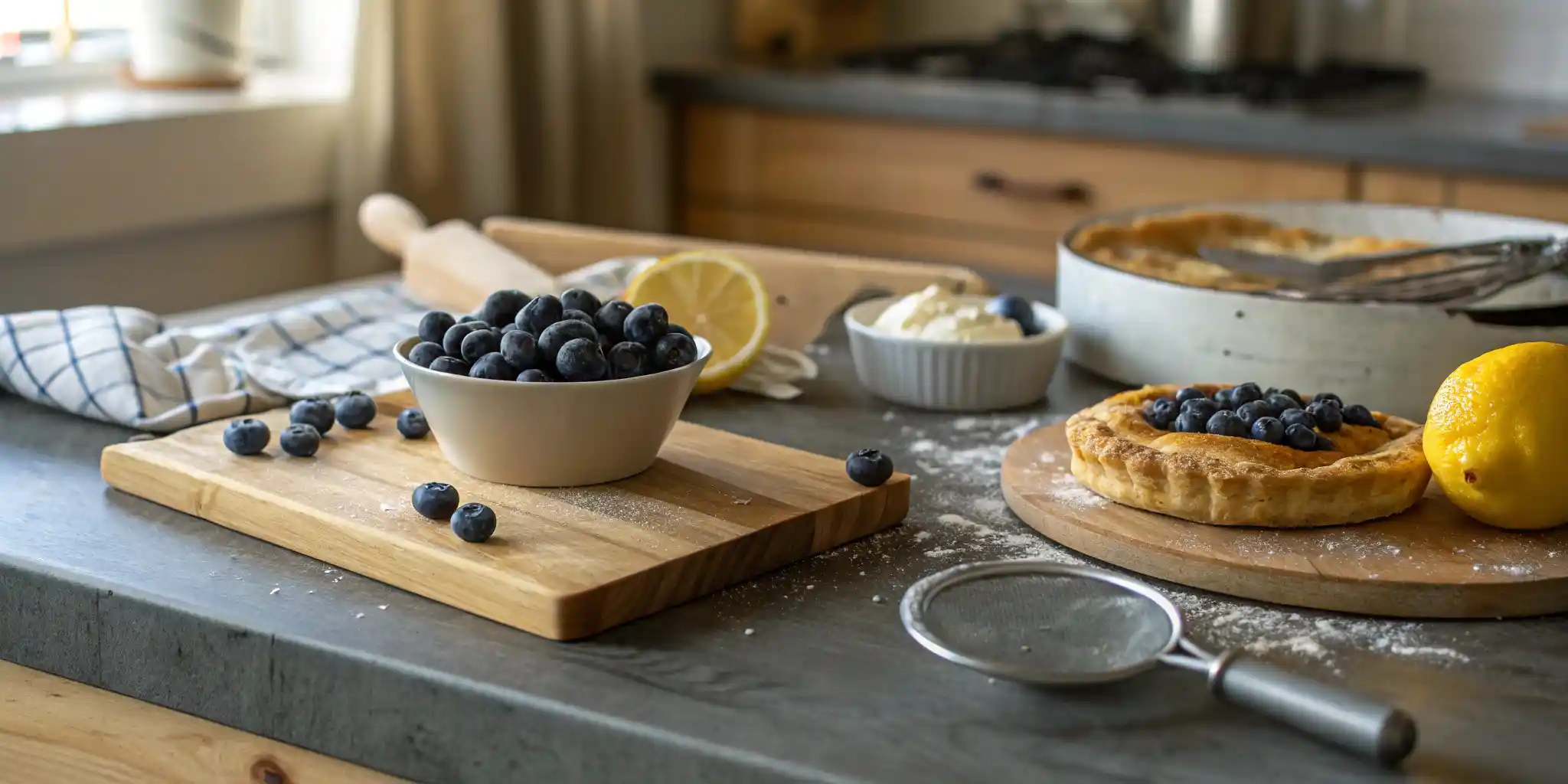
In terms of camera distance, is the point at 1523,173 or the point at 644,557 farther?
the point at 1523,173

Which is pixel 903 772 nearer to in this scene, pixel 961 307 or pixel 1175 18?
pixel 961 307

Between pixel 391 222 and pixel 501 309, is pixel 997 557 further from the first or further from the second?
pixel 391 222

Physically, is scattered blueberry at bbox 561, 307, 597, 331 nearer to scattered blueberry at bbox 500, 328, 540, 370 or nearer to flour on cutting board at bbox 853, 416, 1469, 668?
scattered blueberry at bbox 500, 328, 540, 370

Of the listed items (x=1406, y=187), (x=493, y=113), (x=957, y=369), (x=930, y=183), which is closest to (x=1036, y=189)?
(x=930, y=183)

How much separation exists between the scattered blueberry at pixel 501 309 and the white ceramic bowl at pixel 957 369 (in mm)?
361

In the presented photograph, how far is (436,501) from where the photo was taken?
0.94m

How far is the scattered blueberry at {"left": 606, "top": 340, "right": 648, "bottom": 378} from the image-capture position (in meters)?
0.98

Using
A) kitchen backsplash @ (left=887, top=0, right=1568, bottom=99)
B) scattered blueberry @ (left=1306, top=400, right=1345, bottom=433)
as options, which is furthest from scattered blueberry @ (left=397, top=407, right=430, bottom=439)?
kitchen backsplash @ (left=887, top=0, right=1568, bottom=99)

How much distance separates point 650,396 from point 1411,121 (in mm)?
1998

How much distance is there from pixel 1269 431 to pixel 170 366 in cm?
85

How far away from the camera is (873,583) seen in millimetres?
918

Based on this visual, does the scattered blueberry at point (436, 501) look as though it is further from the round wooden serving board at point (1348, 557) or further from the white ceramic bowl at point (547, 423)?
the round wooden serving board at point (1348, 557)

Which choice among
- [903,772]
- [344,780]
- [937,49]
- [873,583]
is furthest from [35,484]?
[937,49]

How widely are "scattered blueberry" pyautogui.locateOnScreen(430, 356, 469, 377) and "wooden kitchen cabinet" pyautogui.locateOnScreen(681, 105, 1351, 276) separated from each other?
6.33ft
